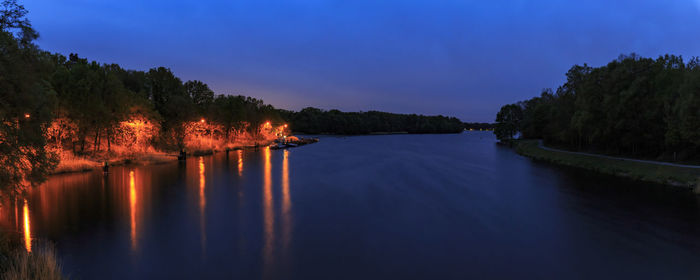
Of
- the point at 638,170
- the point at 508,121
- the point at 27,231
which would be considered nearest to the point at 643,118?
the point at 638,170

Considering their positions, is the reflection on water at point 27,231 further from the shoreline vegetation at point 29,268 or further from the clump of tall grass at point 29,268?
the clump of tall grass at point 29,268

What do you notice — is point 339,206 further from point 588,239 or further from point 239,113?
point 239,113

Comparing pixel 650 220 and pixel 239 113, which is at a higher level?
pixel 239 113

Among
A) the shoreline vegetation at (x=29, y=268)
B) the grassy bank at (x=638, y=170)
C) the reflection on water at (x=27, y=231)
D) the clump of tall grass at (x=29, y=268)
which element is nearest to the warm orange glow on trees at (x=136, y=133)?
the reflection on water at (x=27, y=231)

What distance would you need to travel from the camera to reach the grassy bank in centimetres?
2598

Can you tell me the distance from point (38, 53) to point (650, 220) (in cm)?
2857

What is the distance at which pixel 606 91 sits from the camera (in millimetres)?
38125

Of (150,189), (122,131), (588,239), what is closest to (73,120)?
(122,131)

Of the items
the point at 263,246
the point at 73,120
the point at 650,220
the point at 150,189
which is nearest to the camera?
the point at 263,246

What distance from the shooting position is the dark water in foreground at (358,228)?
12.0 metres

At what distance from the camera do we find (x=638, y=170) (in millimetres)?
30938

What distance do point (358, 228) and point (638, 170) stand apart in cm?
2924

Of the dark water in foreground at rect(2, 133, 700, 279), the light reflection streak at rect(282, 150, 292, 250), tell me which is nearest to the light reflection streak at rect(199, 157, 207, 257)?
the dark water in foreground at rect(2, 133, 700, 279)

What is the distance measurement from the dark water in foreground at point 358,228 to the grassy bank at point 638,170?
1.72m
